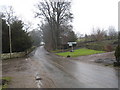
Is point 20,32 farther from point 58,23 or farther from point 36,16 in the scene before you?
point 58,23

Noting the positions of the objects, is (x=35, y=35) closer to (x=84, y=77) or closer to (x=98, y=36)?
(x=98, y=36)

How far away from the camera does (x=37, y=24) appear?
5566cm

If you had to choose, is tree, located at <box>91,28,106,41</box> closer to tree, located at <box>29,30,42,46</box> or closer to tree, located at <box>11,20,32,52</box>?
tree, located at <box>11,20,32,52</box>

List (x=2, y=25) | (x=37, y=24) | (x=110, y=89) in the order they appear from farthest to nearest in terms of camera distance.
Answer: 1. (x=37, y=24)
2. (x=2, y=25)
3. (x=110, y=89)

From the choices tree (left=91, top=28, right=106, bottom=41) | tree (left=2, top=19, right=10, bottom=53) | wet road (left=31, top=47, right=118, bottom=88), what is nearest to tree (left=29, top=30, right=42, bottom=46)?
tree (left=91, top=28, right=106, bottom=41)

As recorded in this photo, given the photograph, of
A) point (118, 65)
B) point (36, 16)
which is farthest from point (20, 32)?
point (118, 65)

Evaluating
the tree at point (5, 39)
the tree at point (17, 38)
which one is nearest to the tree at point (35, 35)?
the tree at point (17, 38)

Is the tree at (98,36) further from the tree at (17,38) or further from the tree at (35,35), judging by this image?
the tree at (35,35)

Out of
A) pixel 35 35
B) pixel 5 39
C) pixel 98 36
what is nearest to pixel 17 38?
pixel 5 39

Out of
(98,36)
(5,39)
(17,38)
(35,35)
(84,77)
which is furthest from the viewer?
(35,35)

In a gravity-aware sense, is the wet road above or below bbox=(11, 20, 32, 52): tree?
below

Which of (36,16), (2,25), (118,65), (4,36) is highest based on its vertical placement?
(36,16)

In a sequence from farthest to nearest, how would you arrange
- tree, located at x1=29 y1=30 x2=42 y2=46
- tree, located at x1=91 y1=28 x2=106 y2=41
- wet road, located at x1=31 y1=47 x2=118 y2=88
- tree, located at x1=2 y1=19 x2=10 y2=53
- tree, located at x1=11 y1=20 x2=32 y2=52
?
1. tree, located at x1=29 y1=30 x2=42 y2=46
2. tree, located at x1=91 y1=28 x2=106 y2=41
3. tree, located at x1=11 y1=20 x2=32 y2=52
4. tree, located at x1=2 y1=19 x2=10 y2=53
5. wet road, located at x1=31 y1=47 x2=118 y2=88

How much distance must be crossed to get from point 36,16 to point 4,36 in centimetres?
1510
